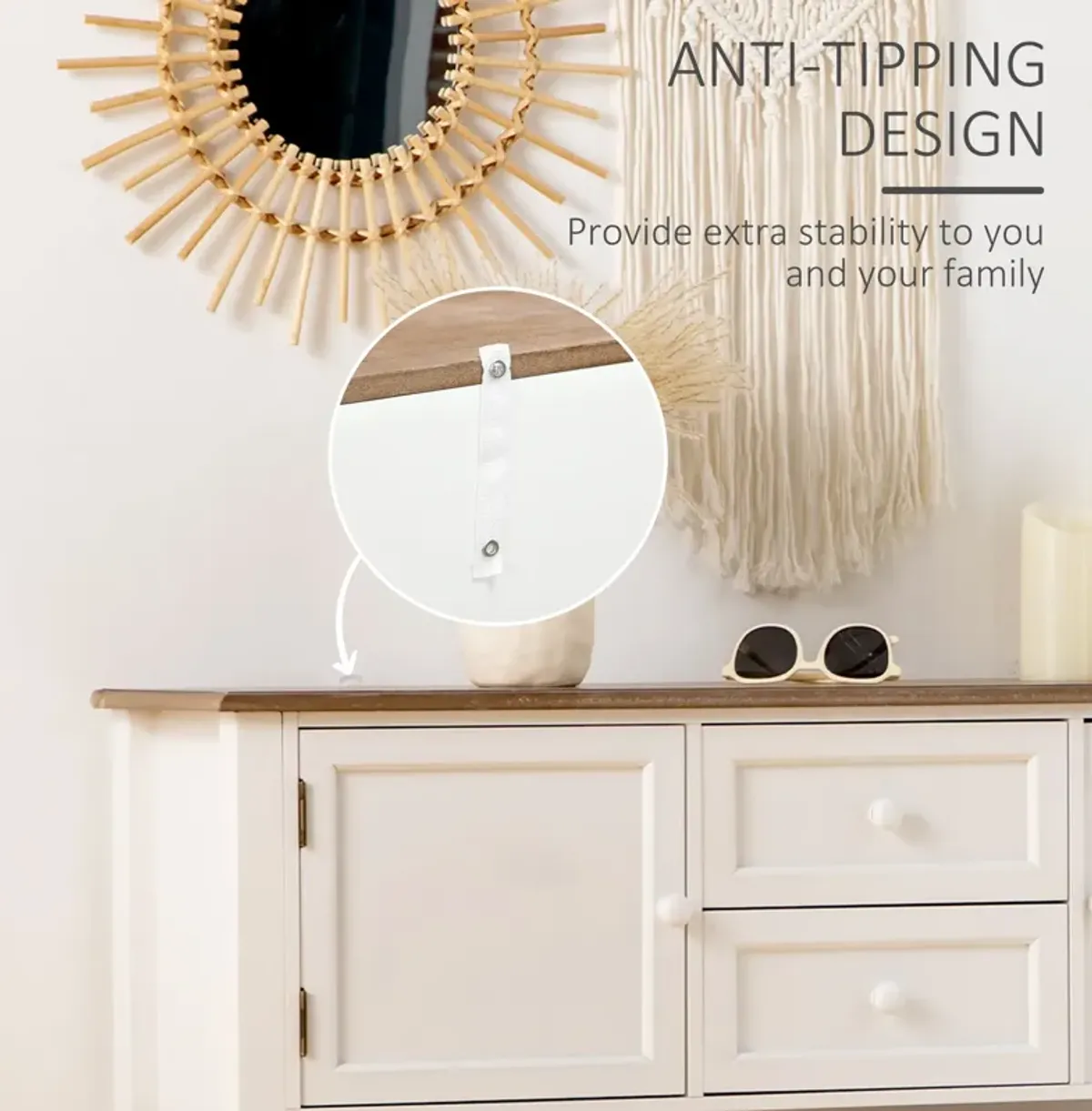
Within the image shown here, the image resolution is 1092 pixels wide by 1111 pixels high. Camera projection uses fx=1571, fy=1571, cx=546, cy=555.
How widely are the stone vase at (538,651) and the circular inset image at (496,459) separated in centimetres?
2

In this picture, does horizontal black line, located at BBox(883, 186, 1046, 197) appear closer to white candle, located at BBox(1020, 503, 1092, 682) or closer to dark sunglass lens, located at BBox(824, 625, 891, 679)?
white candle, located at BBox(1020, 503, 1092, 682)

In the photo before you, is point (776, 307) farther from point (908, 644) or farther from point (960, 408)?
point (908, 644)

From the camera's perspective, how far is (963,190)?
1.72m

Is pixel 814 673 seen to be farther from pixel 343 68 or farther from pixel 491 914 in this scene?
pixel 343 68

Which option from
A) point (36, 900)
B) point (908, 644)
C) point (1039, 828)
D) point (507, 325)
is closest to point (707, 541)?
point (908, 644)

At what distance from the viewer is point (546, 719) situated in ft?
4.27

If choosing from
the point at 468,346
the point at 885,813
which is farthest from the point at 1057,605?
the point at 468,346

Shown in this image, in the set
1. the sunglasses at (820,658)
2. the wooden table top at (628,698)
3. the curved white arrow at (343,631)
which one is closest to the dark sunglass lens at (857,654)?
the sunglasses at (820,658)

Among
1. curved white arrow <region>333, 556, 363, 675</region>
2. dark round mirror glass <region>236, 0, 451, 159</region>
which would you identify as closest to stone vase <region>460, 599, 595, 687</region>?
curved white arrow <region>333, 556, 363, 675</region>

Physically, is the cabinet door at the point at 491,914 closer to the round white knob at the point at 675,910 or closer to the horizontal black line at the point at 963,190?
the round white knob at the point at 675,910

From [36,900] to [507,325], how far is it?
0.76 metres

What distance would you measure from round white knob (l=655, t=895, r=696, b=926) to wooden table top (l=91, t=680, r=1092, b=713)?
159 mm

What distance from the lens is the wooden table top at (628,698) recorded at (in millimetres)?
1271

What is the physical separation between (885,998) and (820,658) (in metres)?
0.32
